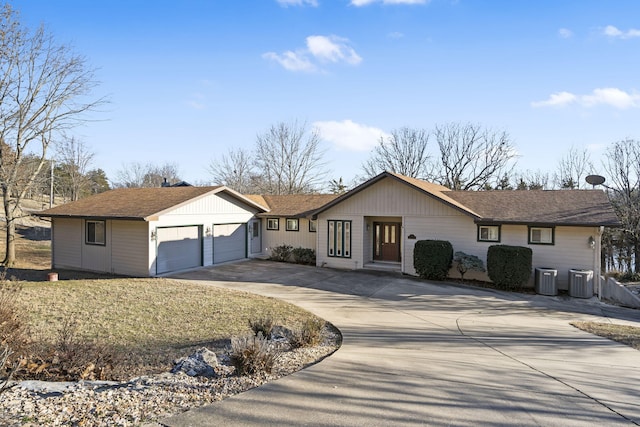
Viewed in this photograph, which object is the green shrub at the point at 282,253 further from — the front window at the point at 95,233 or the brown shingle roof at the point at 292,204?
the front window at the point at 95,233

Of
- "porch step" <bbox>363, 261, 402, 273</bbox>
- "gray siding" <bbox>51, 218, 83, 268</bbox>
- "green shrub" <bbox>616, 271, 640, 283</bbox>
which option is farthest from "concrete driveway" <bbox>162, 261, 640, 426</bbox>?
"gray siding" <bbox>51, 218, 83, 268</bbox>

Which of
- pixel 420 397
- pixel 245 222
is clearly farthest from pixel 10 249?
pixel 420 397

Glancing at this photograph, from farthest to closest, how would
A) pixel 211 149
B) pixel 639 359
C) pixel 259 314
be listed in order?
pixel 211 149, pixel 259 314, pixel 639 359

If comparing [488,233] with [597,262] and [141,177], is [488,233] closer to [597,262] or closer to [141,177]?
[597,262]

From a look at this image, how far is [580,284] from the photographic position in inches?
576

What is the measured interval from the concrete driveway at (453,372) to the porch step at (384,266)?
5.13m

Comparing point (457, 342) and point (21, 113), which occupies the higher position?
point (21, 113)

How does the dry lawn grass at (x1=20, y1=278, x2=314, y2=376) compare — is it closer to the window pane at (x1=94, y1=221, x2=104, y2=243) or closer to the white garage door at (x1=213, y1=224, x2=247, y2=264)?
the window pane at (x1=94, y1=221, x2=104, y2=243)

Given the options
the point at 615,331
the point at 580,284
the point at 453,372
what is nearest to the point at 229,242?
the point at 580,284

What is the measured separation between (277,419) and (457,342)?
18.2 feet

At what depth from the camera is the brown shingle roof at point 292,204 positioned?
2248 centimetres

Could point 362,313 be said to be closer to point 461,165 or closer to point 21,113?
point 21,113

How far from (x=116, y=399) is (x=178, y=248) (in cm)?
1475

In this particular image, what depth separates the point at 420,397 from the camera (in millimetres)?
5281
